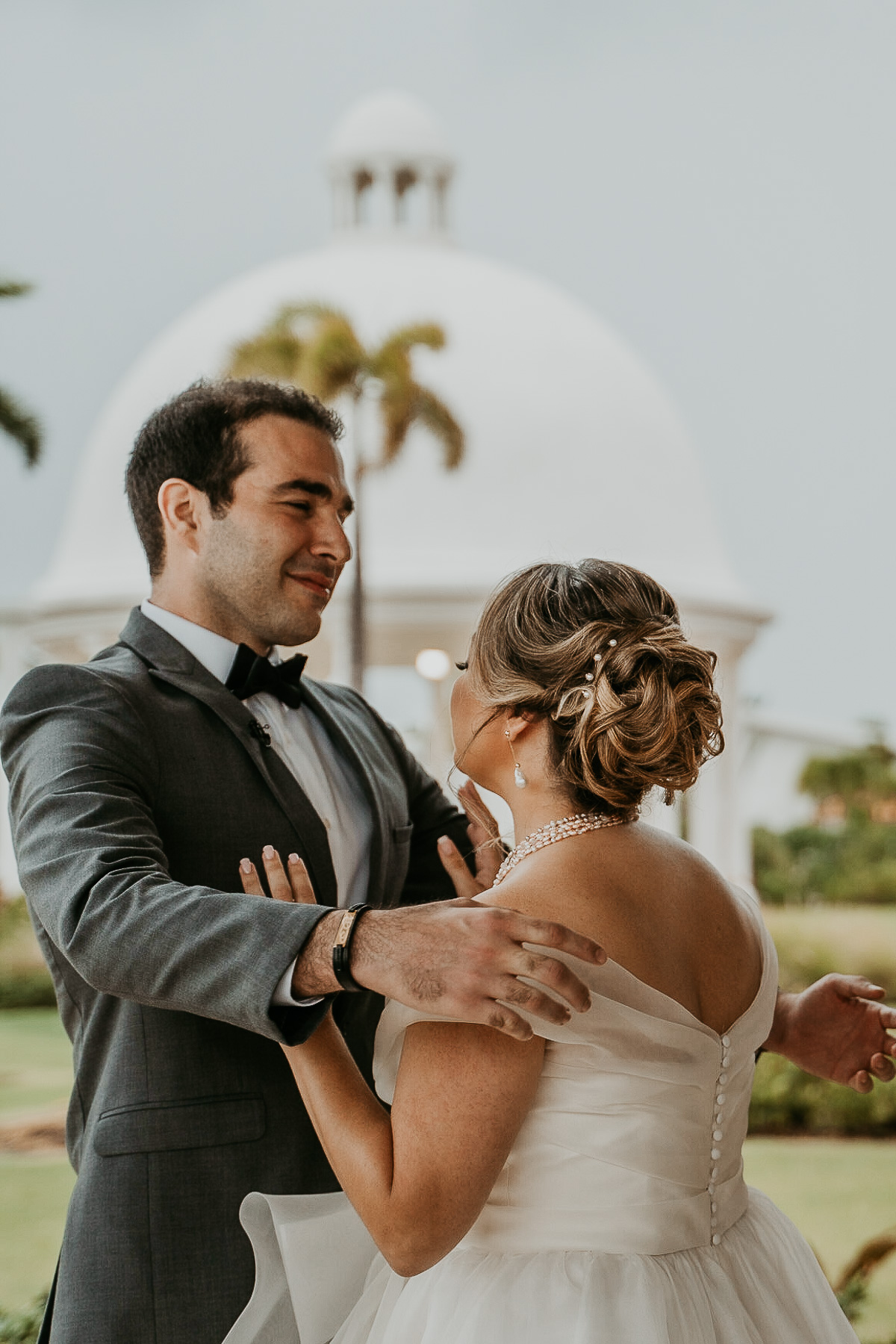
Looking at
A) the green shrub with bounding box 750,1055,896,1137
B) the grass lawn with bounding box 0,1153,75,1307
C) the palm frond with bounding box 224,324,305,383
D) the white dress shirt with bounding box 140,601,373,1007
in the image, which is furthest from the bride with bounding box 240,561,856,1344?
the palm frond with bounding box 224,324,305,383

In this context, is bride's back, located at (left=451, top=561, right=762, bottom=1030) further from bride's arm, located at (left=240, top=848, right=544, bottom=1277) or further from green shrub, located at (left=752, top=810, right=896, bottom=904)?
green shrub, located at (left=752, top=810, right=896, bottom=904)

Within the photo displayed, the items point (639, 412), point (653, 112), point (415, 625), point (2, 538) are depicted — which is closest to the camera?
point (415, 625)

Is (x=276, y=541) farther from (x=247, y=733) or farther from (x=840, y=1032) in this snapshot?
(x=840, y=1032)

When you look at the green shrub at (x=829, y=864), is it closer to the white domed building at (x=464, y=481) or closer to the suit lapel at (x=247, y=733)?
the white domed building at (x=464, y=481)

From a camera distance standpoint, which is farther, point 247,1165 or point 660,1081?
point 247,1165

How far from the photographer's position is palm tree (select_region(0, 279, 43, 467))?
781cm

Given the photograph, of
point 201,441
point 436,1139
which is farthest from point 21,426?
point 436,1139

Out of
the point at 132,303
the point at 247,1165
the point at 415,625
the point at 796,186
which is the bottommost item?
the point at 415,625

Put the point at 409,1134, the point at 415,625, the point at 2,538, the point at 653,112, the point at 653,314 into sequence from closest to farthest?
the point at 409,1134 → the point at 415,625 → the point at 2,538 → the point at 653,314 → the point at 653,112

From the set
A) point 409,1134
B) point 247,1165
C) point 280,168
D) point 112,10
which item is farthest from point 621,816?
point 112,10

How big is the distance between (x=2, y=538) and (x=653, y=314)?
1129 cm

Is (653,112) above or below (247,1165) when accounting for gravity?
above

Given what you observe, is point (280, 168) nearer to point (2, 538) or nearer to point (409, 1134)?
point (2, 538)

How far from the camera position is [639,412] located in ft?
59.0
